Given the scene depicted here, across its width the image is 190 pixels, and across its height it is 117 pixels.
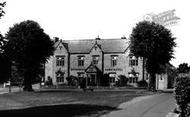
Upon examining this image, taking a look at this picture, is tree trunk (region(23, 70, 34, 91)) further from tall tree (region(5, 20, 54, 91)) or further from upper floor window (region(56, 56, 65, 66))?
upper floor window (region(56, 56, 65, 66))

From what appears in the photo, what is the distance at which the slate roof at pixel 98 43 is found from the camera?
261 ft

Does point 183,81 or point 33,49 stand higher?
point 33,49

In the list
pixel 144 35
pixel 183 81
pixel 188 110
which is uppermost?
pixel 144 35

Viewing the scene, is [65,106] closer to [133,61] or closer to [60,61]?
[133,61]

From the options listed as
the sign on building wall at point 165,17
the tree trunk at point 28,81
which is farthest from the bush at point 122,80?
the tree trunk at point 28,81

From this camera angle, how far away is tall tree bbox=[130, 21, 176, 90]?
60094 mm

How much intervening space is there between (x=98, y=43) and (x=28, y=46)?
1068 inches

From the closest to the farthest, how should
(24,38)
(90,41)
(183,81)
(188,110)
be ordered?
(188,110) < (183,81) < (24,38) < (90,41)

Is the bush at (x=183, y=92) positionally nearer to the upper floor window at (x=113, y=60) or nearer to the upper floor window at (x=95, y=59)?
the upper floor window at (x=113, y=60)

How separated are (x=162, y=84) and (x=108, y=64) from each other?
547 inches

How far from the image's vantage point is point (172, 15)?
59.3 m

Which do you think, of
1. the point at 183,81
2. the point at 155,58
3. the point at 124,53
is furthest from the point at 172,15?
the point at 183,81

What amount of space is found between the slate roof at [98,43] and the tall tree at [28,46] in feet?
70.7

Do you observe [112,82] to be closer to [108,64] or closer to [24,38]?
[108,64]
